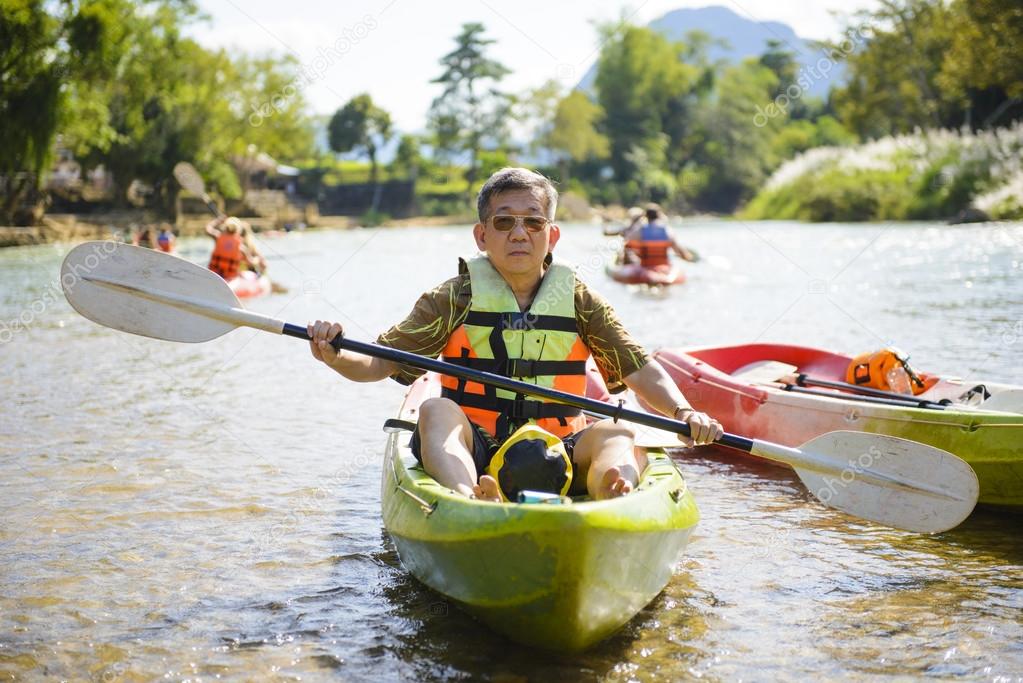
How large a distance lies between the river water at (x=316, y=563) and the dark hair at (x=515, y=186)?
133 centimetres

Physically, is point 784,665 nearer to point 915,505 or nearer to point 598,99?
point 915,505

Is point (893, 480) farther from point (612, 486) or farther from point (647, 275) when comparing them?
point (647, 275)

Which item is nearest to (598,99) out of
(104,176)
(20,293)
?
(104,176)

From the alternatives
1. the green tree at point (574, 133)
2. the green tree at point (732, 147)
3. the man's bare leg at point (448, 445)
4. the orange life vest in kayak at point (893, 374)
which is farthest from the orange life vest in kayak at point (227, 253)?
the green tree at point (732, 147)

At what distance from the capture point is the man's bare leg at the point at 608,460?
301cm

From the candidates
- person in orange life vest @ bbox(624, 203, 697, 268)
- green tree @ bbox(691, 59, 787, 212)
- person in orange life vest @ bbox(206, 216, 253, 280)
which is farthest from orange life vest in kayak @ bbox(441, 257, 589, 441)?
green tree @ bbox(691, 59, 787, 212)

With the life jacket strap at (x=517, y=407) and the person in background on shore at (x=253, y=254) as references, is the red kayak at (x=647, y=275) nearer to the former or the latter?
the person in background on shore at (x=253, y=254)

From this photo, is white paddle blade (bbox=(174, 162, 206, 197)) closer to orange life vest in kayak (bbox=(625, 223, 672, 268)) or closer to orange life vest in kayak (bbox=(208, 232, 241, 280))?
orange life vest in kayak (bbox=(208, 232, 241, 280))

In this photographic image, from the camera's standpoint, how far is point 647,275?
44.0ft

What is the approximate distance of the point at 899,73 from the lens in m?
34.8

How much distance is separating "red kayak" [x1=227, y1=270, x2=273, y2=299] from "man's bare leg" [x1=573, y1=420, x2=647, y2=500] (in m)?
9.08

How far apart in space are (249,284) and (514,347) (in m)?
9.42

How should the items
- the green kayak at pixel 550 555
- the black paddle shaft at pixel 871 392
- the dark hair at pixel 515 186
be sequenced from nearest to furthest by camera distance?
the green kayak at pixel 550 555 < the dark hair at pixel 515 186 < the black paddle shaft at pixel 871 392

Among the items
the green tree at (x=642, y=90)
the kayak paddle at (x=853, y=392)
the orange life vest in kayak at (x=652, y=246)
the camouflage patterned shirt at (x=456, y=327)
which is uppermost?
the green tree at (x=642, y=90)
